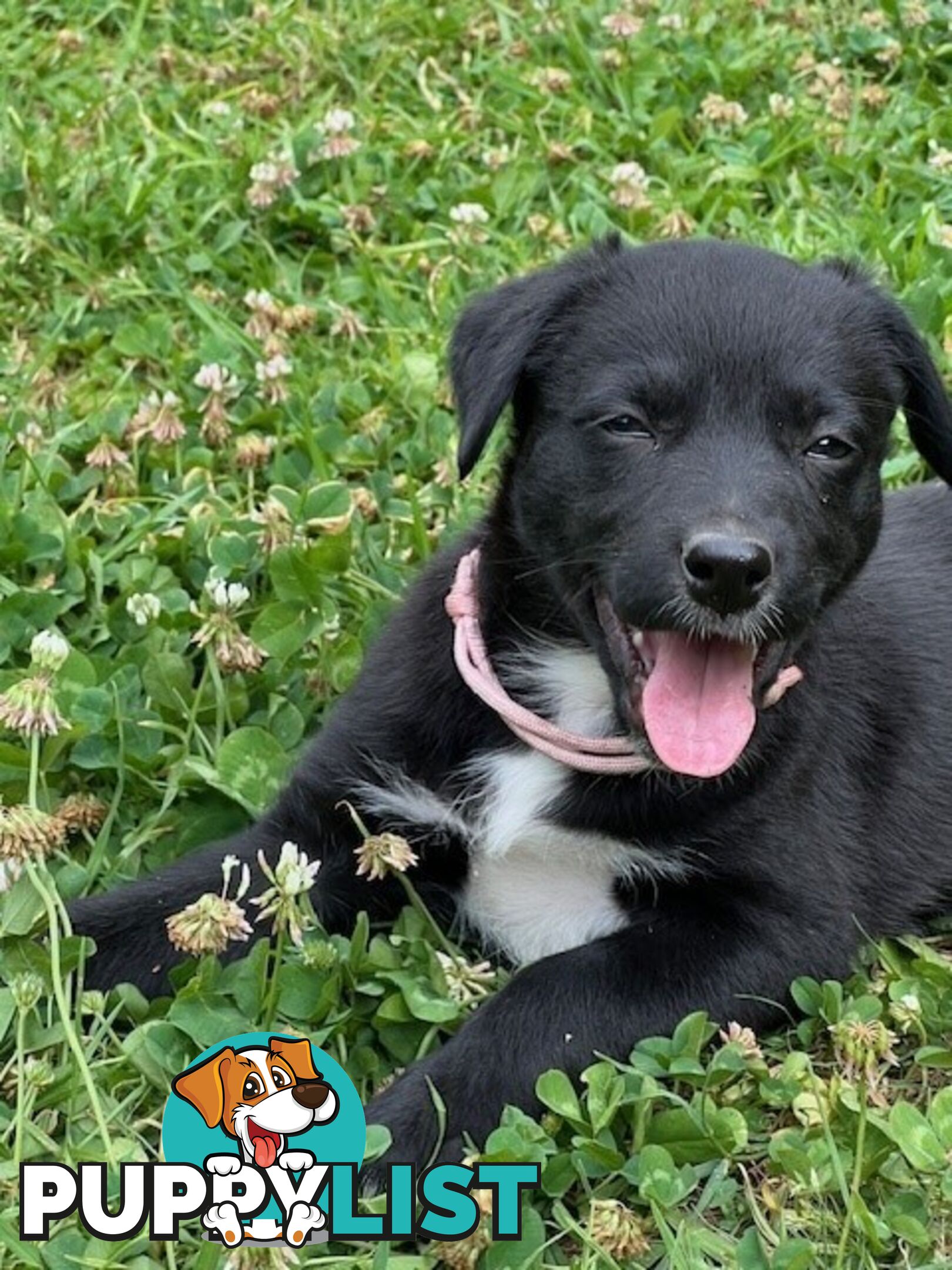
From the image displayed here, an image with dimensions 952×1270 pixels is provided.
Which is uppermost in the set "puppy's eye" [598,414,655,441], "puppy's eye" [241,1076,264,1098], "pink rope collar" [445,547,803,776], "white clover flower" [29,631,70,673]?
"puppy's eye" [598,414,655,441]

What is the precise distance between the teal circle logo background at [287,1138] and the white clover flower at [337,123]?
10.2 feet

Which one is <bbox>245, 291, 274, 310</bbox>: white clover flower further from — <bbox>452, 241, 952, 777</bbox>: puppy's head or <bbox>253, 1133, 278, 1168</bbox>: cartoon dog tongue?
<bbox>253, 1133, 278, 1168</bbox>: cartoon dog tongue

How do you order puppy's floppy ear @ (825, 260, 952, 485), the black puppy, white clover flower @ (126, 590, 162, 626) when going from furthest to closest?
1. white clover flower @ (126, 590, 162, 626)
2. puppy's floppy ear @ (825, 260, 952, 485)
3. the black puppy

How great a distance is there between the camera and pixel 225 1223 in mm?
2633

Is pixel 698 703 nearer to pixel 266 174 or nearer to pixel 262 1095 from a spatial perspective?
pixel 262 1095

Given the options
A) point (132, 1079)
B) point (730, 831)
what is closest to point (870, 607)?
point (730, 831)

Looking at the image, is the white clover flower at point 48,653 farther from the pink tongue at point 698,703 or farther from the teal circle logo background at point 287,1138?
the pink tongue at point 698,703

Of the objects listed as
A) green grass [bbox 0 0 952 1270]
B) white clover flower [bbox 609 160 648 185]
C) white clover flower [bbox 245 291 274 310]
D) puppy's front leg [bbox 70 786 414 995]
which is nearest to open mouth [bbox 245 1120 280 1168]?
green grass [bbox 0 0 952 1270]

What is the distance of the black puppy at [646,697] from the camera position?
2953 mm

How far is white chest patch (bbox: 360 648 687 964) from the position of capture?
3.30 metres

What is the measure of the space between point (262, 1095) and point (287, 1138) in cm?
7

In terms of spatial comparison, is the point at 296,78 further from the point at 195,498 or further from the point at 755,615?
the point at 755,615

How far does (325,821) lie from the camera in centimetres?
338

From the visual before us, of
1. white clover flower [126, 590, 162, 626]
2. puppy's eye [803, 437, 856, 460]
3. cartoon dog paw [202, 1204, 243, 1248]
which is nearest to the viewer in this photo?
cartoon dog paw [202, 1204, 243, 1248]
